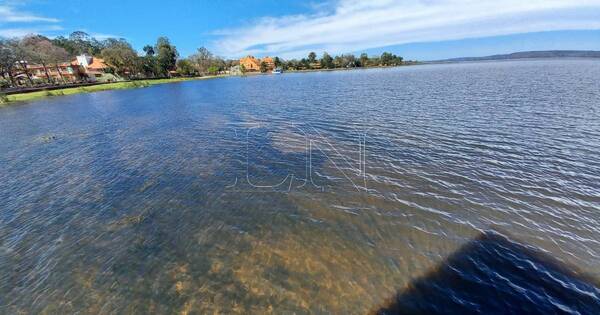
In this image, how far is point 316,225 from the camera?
9.63 meters

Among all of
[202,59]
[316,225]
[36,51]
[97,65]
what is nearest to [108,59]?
[97,65]

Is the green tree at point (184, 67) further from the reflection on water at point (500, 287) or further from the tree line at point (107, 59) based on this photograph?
the reflection on water at point (500, 287)

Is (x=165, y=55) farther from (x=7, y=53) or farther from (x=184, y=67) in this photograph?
(x=7, y=53)

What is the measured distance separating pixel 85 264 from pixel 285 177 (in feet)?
28.8

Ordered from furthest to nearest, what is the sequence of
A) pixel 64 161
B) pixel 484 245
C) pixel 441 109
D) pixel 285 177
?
pixel 441 109
pixel 64 161
pixel 285 177
pixel 484 245

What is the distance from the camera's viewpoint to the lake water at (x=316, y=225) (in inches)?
265

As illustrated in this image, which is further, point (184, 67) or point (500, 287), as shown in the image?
point (184, 67)

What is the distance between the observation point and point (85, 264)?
320 inches

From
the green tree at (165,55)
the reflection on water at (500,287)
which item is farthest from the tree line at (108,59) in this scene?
the reflection on water at (500,287)

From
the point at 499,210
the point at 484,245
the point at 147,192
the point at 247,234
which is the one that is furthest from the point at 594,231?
the point at 147,192

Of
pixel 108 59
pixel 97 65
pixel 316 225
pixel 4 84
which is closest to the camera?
pixel 316 225

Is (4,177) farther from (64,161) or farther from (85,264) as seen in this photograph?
(85,264)

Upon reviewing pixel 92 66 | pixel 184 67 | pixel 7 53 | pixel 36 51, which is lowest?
pixel 184 67

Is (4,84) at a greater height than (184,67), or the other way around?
(184,67)
